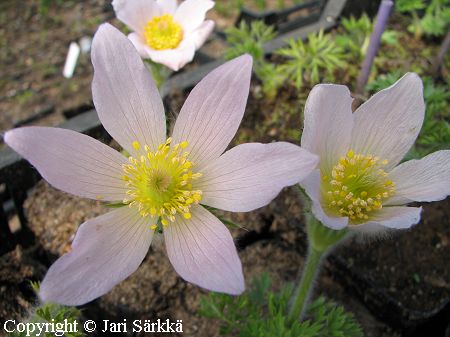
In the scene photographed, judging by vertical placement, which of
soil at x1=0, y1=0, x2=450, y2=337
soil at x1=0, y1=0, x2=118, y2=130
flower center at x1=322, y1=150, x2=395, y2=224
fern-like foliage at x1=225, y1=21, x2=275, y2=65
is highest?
flower center at x1=322, y1=150, x2=395, y2=224

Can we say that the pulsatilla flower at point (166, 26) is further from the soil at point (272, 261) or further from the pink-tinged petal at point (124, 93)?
the pink-tinged petal at point (124, 93)

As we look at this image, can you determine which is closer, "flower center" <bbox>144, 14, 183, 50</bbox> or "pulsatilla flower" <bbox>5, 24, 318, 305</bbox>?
"pulsatilla flower" <bbox>5, 24, 318, 305</bbox>

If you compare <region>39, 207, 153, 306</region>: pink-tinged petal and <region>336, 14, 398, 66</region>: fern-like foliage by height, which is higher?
<region>39, 207, 153, 306</region>: pink-tinged petal

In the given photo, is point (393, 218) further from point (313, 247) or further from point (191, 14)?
point (191, 14)

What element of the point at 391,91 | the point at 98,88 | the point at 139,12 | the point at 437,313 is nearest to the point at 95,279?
the point at 98,88

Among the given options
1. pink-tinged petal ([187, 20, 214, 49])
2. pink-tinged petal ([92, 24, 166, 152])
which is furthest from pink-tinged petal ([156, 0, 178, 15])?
pink-tinged petal ([92, 24, 166, 152])

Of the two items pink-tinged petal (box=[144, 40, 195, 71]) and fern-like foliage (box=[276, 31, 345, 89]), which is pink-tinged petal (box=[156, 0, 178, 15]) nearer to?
pink-tinged petal (box=[144, 40, 195, 71])

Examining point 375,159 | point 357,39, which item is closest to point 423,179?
point 375,159
